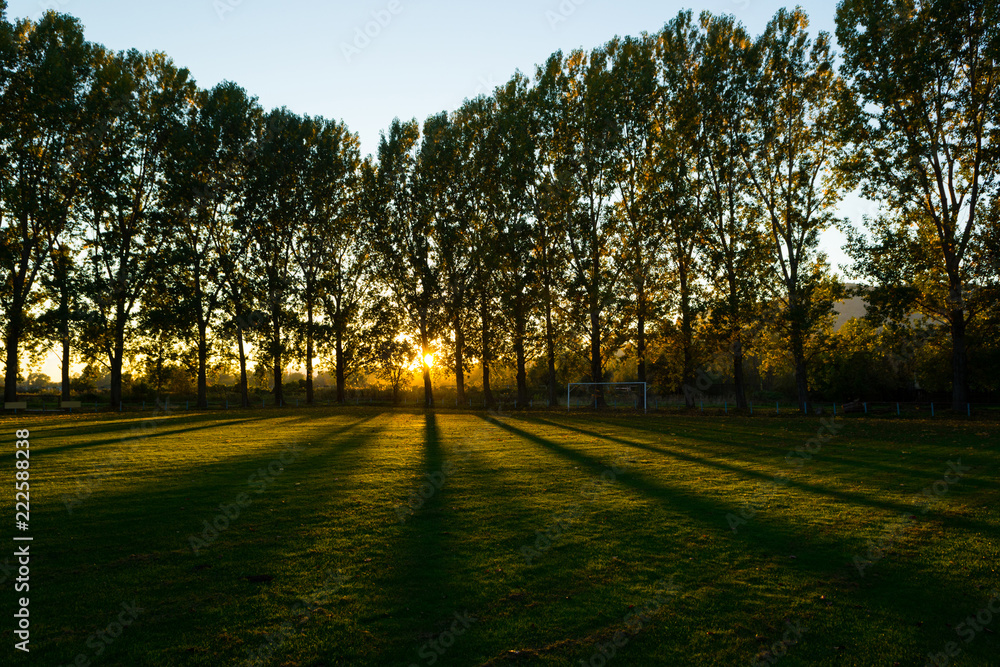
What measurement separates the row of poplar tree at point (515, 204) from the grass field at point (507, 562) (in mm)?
20957

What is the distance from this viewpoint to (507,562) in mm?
7500

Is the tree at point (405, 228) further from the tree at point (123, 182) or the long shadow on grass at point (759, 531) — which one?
the long shadow on grass at point (759, 531)

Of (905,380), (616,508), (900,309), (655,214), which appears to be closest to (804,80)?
(655,214)

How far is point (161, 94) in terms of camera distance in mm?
41594

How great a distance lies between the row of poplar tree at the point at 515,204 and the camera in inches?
1187

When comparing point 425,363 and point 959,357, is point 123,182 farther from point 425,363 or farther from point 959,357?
point 959,357

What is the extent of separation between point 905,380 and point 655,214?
32374 millimetres

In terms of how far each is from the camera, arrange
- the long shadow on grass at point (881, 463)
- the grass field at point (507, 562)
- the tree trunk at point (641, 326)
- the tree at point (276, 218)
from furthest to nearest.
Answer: the tree at point (276, 218)
the tree trunk at point (641, 326)
the long shadow on grass at point (881, 463)
the grass field at point (507, 562)

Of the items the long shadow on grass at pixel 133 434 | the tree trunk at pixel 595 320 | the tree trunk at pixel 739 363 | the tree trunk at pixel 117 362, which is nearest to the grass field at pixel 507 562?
the long shadow on grass at pixel 133 434

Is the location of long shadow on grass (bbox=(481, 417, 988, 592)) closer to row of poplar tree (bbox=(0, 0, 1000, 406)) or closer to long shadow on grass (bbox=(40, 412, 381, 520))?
long shadow on grass (bbox=(40, 412, 381, 520))

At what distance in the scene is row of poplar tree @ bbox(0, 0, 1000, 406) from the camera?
30156mm

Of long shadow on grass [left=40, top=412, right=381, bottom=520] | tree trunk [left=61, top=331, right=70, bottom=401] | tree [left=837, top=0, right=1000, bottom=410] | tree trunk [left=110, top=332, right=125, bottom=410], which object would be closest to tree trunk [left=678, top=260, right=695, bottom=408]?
tree [left=837, top=0, right=1000, bottom=410]

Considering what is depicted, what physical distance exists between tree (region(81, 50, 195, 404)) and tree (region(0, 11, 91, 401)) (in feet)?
4.07

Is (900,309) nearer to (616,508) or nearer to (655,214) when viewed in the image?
(655,214)
